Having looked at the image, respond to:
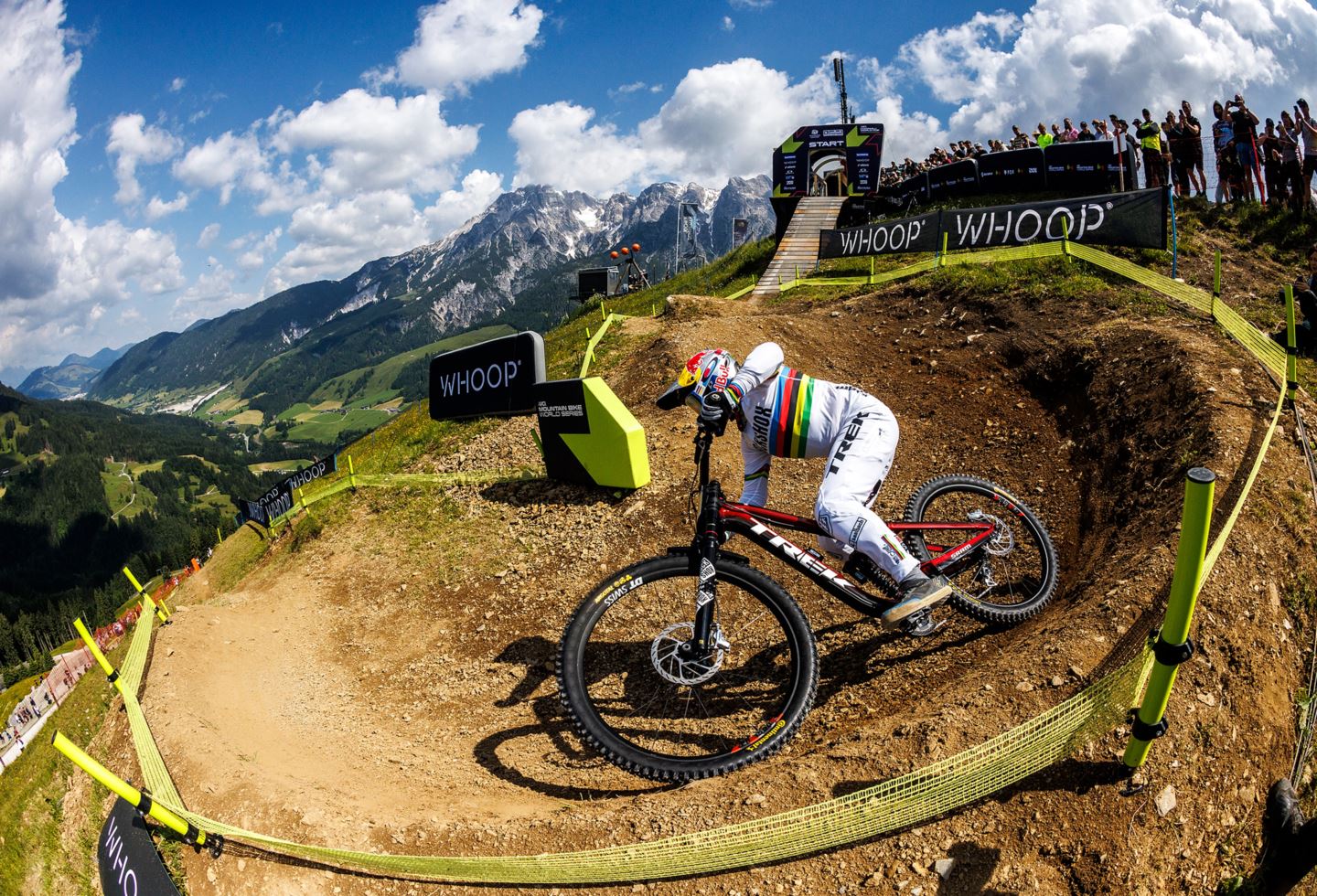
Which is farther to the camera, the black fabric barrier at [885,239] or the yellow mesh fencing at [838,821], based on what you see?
the black fabric barrier at [885,239]

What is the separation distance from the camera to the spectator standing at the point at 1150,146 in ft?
70.7

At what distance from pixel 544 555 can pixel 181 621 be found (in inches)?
199

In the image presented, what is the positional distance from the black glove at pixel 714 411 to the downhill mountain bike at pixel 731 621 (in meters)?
0.10

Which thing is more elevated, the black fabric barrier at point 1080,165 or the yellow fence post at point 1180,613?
the black fabric barrier at point 1080,165

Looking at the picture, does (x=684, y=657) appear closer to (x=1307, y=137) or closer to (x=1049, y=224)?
(x=1049, y=224)

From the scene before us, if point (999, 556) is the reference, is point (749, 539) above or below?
above

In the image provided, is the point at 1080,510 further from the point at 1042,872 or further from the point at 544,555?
the point at 544,555

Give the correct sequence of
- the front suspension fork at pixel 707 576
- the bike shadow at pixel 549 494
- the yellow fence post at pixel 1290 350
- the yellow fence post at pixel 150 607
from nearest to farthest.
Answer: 1. the front suspension fork at pixel 707 576
2. the yellow fence post at pixel 1290 350
3. the yellow fence post at pixel 150 607
4. the bike shadow at pixel 549 494

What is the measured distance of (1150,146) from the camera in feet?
71.4

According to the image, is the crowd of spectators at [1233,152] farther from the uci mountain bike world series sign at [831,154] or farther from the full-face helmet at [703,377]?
the full-face helmet at [703,377]

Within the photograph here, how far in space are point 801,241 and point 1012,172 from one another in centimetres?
834

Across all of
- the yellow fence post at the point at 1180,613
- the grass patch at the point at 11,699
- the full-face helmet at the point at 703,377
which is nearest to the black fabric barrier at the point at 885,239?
the full-face helmet at the point at 703,377

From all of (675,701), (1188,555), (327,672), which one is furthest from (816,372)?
(1188,555)

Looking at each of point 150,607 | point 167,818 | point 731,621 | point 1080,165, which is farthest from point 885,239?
point 167,818
